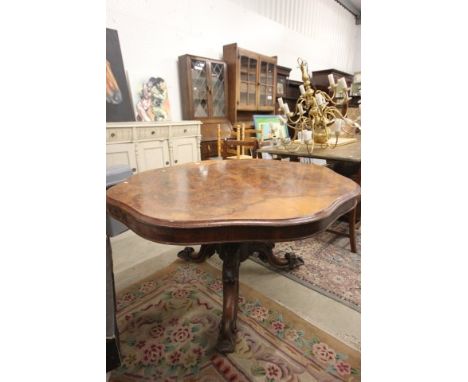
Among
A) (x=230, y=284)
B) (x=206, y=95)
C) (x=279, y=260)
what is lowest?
(x=279, y=260)

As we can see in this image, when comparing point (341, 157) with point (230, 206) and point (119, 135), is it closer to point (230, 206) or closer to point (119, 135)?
point (230, 206)

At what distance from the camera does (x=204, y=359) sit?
3.33 feet

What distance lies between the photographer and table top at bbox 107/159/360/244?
69cm

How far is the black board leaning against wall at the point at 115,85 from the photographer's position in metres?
2.63

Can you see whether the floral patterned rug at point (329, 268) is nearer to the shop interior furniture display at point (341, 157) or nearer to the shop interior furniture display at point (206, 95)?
the shop interior furniture display at point (341, 157)

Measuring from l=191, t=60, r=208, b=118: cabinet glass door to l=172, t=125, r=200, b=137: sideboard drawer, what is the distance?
0.35 meters

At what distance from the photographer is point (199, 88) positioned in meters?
3.38

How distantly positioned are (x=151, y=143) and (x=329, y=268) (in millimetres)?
2187

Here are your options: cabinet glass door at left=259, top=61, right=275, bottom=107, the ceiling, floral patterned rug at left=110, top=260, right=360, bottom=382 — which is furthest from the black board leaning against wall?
the ceiling

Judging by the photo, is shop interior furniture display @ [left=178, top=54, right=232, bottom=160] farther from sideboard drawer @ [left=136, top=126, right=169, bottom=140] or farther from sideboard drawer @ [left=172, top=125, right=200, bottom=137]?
sideboard drawer @ [left=136, top=126, right=169, bottom=140]

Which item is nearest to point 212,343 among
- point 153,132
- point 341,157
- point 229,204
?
point 229,204
